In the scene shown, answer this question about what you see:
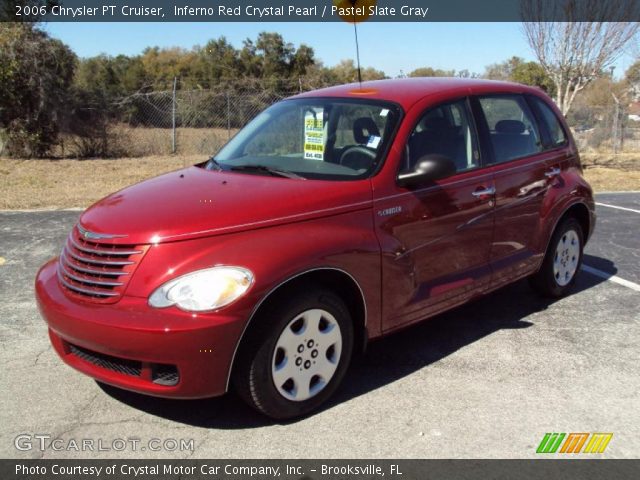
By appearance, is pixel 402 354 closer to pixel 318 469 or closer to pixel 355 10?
pixel 318 469

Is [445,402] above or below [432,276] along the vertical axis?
below

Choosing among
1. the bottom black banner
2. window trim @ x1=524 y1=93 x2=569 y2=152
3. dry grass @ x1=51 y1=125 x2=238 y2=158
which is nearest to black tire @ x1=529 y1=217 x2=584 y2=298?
window trim @ x1=524 y1=93 x2=569 y2=152

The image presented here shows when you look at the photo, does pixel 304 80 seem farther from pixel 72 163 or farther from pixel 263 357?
pixel 263 357

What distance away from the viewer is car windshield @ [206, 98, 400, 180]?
3986 mm

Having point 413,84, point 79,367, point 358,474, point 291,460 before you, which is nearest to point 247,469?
point 291,460

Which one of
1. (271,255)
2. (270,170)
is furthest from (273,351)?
(270,170)

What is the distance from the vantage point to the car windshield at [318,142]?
3.99 metres

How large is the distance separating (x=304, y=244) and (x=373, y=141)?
1.07 metres

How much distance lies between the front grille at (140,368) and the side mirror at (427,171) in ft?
5.85

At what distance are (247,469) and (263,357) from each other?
0.54 metres

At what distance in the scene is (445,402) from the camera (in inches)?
146

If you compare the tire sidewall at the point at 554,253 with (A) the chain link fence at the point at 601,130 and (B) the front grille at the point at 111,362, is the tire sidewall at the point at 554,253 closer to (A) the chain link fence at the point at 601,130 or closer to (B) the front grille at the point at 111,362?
(B) the front grille at the point at 111,362

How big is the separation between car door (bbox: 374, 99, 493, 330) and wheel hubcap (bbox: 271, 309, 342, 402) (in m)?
0.46

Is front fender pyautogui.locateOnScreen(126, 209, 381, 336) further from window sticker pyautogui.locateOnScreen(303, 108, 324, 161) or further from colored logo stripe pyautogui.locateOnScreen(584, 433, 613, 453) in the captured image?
colored logo stripe pyautogui.locateOnScreen(584, 433, 613, 453)
